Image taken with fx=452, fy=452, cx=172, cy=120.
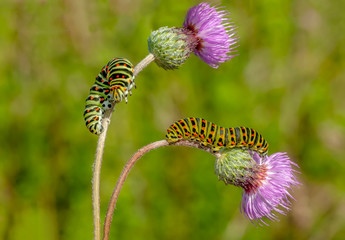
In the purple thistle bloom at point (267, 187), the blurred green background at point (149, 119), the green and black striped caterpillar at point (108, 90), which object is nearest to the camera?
the green and black striped caterpillar at point (108, 90)

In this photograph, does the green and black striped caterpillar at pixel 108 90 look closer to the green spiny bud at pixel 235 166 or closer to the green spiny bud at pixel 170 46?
the green spiny bud at pixel 170 46

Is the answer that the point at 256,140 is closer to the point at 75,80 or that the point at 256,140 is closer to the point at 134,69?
the point at 134,69

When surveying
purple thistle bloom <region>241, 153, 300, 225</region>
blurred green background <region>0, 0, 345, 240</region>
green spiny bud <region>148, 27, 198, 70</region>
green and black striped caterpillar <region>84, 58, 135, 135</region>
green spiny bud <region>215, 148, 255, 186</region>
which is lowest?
purple thistle bloom <region>241, 153, 300, 225</region>

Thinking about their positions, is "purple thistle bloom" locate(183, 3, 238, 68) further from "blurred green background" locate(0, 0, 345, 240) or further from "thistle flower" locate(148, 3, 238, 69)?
"blurred green background" locate(0, 0, 345, 240)

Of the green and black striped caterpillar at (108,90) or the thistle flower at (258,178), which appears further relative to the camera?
the thistle flower at (258,178)

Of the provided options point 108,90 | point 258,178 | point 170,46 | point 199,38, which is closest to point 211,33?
point 199,38

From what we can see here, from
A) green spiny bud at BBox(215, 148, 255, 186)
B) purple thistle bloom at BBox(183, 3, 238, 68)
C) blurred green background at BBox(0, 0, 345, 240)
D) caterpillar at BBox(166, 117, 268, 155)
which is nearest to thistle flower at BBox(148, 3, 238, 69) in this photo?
purple thistle bloom at BBox(183, 3, 238, 68)

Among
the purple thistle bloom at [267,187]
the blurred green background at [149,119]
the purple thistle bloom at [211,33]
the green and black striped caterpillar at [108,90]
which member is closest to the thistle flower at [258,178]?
the purple thistle bloom at [267,187]
